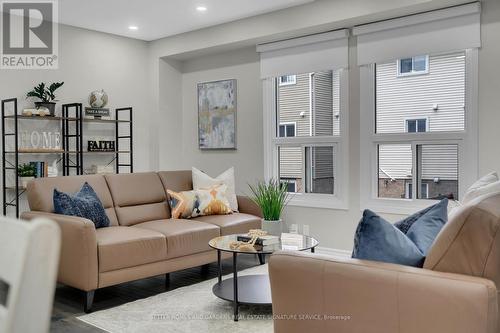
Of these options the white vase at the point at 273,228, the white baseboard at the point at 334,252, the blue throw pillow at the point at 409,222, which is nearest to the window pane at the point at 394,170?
the white baseboard at the point at 334,252

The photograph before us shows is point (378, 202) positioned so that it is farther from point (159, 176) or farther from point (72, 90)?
point (72, 90)

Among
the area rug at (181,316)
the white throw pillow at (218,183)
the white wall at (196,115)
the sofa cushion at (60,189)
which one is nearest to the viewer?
the area rug at (181,316)

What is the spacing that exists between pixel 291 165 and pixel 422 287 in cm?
358

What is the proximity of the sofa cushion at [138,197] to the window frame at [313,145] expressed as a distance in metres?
1.34

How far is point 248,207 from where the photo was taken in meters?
4.80

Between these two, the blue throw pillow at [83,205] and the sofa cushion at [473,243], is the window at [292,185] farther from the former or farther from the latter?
the sofa cushion at [473,243]

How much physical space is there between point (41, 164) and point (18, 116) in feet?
1.75

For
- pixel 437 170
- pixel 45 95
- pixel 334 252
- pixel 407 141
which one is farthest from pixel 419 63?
pixel 45 95

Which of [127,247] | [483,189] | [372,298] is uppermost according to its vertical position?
[483,189]

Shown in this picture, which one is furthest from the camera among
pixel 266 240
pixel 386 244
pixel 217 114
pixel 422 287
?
pixel 217 114

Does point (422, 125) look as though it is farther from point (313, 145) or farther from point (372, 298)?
point (372, 298)

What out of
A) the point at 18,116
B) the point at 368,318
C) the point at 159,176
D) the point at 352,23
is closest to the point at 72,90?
the point at 18,116

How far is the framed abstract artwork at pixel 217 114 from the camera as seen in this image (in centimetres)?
564

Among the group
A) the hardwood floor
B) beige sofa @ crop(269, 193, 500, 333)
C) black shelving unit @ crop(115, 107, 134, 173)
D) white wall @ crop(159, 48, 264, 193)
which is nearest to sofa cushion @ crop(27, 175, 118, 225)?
the hardwood floor
